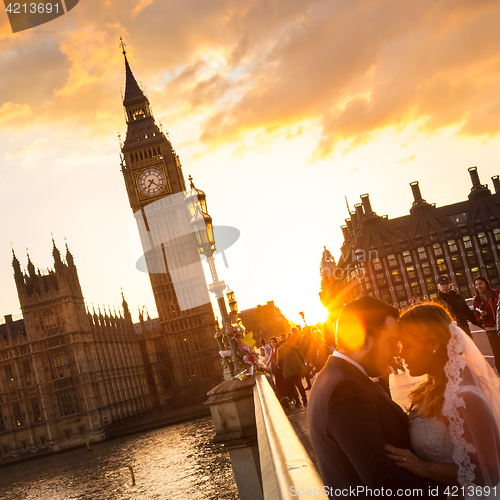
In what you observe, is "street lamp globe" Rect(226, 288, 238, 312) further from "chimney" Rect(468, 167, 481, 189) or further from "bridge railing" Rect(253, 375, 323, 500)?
"chimney" Rect(468, 167, 481, 189)

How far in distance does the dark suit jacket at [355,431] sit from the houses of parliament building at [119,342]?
58.6 meters

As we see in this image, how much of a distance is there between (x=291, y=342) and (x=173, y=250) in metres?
66.1

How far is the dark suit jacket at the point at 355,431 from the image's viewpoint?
8.04ft

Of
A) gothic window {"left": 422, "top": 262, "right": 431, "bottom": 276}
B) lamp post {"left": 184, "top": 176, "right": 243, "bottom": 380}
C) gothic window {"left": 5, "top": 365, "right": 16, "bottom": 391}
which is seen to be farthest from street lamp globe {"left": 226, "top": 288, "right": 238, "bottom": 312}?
gothic window {"left": 422, "top": 262, "right": 431, "bottom": 276}

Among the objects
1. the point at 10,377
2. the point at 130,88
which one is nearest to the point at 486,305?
the point at 10,377

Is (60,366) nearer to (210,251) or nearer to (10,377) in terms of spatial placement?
(10,377)

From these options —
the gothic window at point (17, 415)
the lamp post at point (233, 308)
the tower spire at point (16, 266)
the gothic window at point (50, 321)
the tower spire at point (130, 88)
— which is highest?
the tower spire at point (130, 88)

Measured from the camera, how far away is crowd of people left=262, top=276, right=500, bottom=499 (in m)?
2.46

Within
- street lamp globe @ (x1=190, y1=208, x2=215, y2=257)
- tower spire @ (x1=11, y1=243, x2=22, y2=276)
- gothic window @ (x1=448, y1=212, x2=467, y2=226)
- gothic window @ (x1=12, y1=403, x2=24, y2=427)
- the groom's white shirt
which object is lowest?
gothic window @ (x1=12, y1=403, x2=24, y2=427)

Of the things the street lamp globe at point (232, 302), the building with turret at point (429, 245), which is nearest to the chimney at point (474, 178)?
the building with turret at point (429, 245)

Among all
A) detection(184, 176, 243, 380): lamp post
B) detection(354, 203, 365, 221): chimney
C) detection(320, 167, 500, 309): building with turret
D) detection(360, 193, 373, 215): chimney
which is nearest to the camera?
detection(184, 176, 243, 380): lamp post

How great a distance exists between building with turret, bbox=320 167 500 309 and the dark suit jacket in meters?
95.6

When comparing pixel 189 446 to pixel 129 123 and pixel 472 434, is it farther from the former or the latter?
pixel 129 123

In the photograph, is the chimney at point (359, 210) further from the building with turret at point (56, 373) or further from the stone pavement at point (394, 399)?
the stone pavement at point (394, 399)
